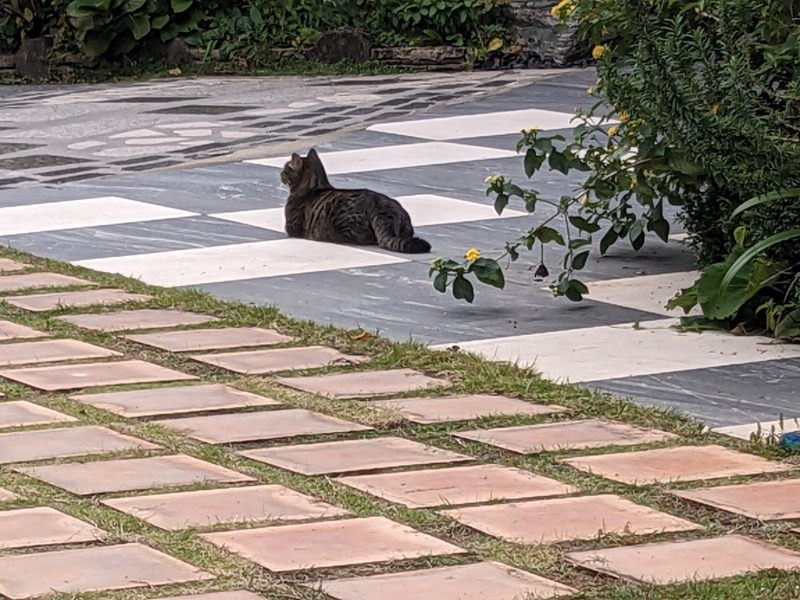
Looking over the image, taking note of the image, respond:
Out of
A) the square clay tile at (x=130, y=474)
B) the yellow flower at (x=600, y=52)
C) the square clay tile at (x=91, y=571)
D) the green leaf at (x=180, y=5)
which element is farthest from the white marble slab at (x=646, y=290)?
the green leaf at (x=180, y=5)

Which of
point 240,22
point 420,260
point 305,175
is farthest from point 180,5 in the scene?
point 420,260

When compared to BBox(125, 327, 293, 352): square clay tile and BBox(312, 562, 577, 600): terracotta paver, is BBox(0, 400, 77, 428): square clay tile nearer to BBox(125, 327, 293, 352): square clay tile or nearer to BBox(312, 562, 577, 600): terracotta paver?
BBox(125, 327, 293, 352): square clay tile

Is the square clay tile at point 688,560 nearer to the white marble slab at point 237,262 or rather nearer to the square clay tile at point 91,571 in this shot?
the square clay tile at point 91,571

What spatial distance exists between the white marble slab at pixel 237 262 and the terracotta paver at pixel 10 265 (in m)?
0.19

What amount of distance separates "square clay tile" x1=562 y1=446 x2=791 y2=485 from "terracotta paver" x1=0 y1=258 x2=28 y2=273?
2.66 meters

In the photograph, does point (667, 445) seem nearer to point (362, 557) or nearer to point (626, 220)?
point (362, 557)

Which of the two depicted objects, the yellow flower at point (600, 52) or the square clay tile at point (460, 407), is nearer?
the square clay tile at point (460, 407)

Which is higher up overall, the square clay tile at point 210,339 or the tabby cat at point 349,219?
the tabby cat at point 349,219

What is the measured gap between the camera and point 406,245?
18.9ft

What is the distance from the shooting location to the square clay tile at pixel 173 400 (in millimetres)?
3846

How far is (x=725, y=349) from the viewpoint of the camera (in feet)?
14.5

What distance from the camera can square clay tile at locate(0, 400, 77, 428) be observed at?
3.74 meters

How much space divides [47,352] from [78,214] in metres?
2.22

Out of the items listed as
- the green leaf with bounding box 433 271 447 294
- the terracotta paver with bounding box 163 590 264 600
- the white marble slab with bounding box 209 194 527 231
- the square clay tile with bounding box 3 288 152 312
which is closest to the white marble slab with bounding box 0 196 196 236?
the white marble slab with bounding box 209 194 527 231
